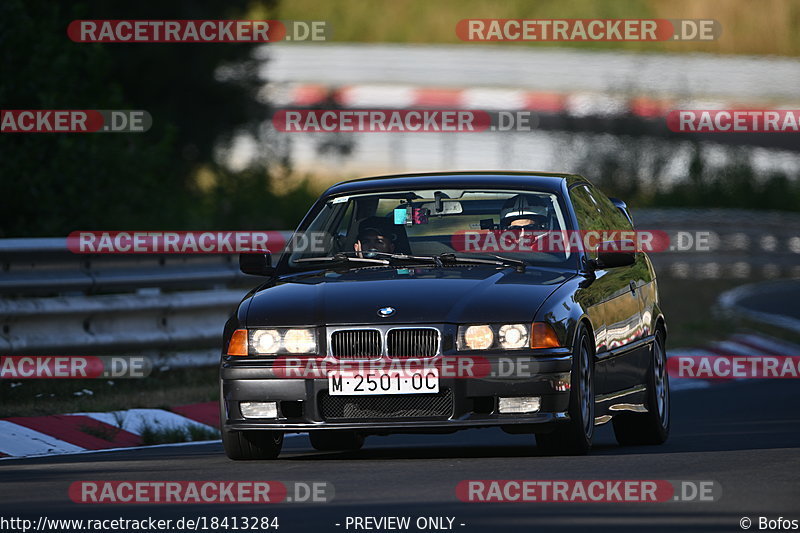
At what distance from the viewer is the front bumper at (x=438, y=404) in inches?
362

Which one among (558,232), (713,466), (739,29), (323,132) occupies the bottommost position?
(713,466)

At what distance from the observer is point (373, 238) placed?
415 inches

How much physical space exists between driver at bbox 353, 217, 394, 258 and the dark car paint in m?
0.30

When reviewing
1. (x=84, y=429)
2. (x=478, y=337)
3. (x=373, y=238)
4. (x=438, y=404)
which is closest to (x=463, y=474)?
(x=438, y=404)

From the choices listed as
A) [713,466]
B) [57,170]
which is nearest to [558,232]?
[713,466]

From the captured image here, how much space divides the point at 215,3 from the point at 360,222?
15.2 m

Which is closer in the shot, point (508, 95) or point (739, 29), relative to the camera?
point (508, 95)

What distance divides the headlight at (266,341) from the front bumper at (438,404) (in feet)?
0.37

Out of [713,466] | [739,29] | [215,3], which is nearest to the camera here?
[713,466]

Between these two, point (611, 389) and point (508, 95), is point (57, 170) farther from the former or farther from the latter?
point (508, 95)

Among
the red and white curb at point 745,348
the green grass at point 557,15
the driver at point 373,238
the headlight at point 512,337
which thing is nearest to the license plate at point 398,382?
the headlight at point 512,337

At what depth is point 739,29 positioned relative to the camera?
194ft

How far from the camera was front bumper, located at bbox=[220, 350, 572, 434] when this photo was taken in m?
9.20

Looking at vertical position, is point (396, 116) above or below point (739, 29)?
below
